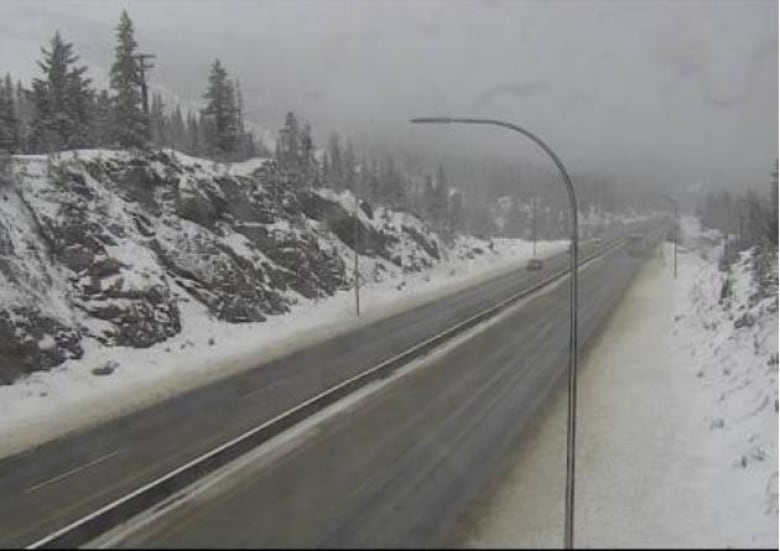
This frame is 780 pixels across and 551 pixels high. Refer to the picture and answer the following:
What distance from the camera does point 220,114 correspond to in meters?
72.8

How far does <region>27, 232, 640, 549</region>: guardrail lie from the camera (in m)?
16.8

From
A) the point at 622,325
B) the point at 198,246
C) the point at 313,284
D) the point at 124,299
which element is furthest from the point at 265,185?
the point at 622,325

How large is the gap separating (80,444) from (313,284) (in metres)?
35.2

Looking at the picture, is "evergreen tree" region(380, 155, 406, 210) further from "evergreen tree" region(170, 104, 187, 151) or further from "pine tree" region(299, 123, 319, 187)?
"evergreen tree" region(170, 104, 187, 151)

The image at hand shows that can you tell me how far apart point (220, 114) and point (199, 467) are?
55827 millimetres

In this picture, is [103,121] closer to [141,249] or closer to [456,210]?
[141,249]

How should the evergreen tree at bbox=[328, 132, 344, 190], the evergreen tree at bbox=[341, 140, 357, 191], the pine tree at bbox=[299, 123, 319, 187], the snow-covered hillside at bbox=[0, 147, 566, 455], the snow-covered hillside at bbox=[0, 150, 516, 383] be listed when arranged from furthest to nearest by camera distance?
the evergreen tree at bbox=[328, 132, 344, 190] → the evergreen tree at bbox=[341, 140, 357, 191] → the pine tree at bbox=[299, 123, 319, 187] → the snow-covered hillside at bbox=[0, 150, 516, 383] → the snow-covered hillside at bbox=[0, 147, 566, 455]

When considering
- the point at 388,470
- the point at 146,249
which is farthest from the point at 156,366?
the point at 388,470

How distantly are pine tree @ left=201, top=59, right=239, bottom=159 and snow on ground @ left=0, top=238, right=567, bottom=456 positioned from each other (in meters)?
18.7

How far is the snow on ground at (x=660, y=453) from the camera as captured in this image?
1374 cm

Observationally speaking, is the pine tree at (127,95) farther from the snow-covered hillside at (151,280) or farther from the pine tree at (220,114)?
the pine tree at (220,114)

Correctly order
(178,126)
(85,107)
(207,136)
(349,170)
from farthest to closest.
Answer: (178,126) < (349,170) < (207,136) < (85,107)

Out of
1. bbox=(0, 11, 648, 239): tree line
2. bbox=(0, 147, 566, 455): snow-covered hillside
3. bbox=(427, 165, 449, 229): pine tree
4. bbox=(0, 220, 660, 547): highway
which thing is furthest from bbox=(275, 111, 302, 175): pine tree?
bbox=(0, 220, 660, 547): highway

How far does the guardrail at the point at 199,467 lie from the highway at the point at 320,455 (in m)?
0.48
